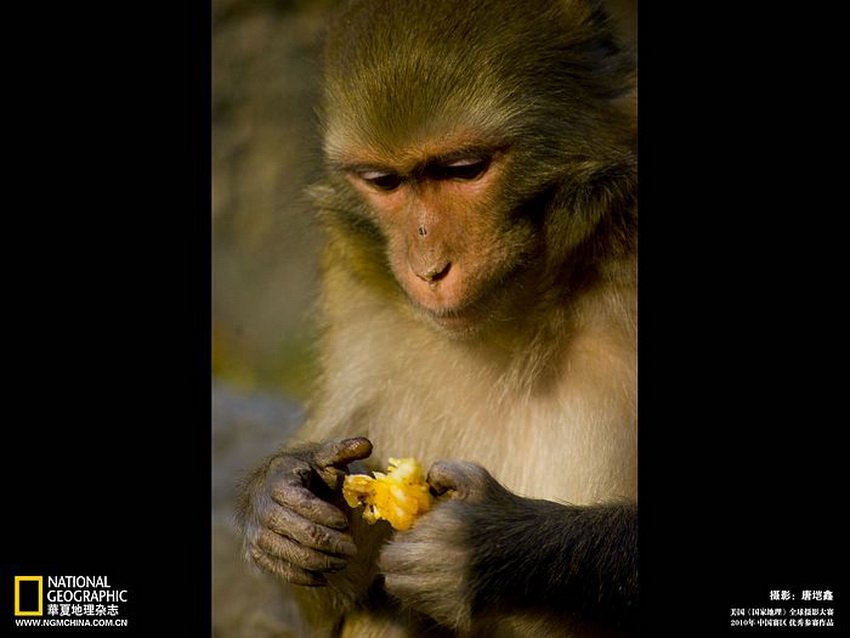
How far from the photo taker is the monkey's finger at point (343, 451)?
13.3ft

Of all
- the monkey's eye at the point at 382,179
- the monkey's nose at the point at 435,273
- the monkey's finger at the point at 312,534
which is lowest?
the monkey's finger at the point at 312,534

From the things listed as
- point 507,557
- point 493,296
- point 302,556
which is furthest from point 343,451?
point 493,296

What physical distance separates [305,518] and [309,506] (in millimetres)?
47

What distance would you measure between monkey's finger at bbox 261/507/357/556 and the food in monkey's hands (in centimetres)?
12

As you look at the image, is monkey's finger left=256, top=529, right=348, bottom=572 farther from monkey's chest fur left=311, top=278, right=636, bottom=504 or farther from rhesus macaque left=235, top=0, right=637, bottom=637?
monkey's chest fur left=311, top=278, right=636, bottom=504

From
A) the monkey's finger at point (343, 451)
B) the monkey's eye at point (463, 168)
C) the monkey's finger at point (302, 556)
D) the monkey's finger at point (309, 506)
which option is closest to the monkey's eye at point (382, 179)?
the monkey's eye at point (463, 168)

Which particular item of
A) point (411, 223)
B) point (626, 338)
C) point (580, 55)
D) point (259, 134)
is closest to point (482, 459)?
point (626, 338)

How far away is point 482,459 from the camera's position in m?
4.83

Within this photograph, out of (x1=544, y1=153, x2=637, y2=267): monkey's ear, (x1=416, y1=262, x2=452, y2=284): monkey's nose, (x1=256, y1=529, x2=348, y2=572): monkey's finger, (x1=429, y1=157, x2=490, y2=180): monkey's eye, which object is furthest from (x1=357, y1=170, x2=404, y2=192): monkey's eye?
(x1=256, y1=529, x2=348, y2=572): monkey's finger

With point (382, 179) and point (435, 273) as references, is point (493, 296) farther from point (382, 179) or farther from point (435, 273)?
point (382, 179)

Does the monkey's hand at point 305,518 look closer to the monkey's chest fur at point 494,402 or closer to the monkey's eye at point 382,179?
the monkey's chest fur at point 494,402
